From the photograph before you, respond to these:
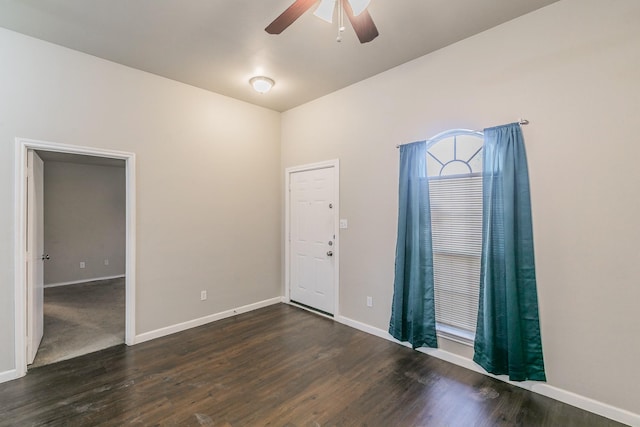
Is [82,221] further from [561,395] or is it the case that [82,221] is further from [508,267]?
[561,395]

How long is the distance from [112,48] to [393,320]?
13.7 ft

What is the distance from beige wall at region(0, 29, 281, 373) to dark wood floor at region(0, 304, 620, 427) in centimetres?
61

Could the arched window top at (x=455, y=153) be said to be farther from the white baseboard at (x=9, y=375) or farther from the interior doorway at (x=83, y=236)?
the interior doorway at (x=83, y=236)

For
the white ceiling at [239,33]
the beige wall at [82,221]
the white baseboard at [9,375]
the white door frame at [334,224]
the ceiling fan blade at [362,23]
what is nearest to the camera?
the ceiling fan blade at [362,23]

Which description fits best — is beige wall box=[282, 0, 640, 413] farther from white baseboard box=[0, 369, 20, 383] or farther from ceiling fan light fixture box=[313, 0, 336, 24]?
white baseboard box=[0, 369, 20, 383]

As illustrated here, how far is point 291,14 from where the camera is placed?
194cm

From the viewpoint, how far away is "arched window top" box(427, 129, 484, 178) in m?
2.90

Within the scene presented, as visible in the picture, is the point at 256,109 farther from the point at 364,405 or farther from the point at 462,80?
the point at 364,405

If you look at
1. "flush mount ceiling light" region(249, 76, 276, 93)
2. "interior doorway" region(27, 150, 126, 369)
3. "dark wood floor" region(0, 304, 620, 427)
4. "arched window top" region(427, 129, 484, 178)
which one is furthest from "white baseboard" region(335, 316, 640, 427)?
"interior doorway" region(27, 150, 126, 369)

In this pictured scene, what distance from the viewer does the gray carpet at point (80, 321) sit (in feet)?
10.6

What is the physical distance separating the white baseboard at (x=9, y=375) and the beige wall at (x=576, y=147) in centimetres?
417

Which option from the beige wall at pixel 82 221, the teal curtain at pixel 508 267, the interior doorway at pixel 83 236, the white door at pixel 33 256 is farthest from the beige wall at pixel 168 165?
the beige wall at pixel 82 221

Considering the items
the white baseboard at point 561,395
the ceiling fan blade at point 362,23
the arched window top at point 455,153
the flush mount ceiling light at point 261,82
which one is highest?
the flush mount ceiling light at point 261,82

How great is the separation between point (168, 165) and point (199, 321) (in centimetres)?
211
